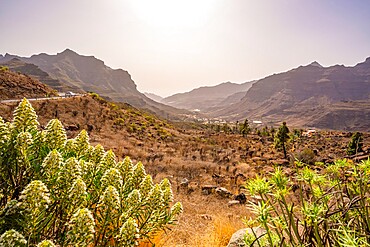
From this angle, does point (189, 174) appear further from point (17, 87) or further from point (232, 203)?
point (17, 87)

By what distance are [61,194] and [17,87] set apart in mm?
49491

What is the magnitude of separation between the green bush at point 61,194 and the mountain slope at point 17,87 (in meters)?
43.0

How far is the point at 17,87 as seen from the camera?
138ft

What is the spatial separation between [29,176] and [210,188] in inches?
428

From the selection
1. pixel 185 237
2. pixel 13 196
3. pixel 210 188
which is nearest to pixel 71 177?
pixel 13 196

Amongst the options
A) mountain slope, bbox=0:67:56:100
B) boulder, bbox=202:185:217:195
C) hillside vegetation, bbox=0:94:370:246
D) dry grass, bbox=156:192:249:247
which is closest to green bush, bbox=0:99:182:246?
hillside vegetation, bbox=0:94:370:246

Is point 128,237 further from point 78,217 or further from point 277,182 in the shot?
point 277,182

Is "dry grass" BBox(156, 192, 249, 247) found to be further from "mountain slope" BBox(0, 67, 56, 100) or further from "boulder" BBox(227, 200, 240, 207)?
"mountain slope" BBox(0, 67, 56, 100)

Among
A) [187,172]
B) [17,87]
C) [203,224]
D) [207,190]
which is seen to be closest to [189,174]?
[187,172]

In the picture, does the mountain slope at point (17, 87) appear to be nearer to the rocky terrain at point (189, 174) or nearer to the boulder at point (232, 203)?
the rocky terrain at point (189, 174)

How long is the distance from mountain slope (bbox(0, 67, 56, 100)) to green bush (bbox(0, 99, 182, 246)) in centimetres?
4299

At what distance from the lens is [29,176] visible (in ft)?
8.41

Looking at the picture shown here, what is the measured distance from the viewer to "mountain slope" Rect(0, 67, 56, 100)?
38938mm

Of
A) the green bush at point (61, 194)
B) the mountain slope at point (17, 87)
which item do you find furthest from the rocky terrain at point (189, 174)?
the mountain slope at point (17, 87)
